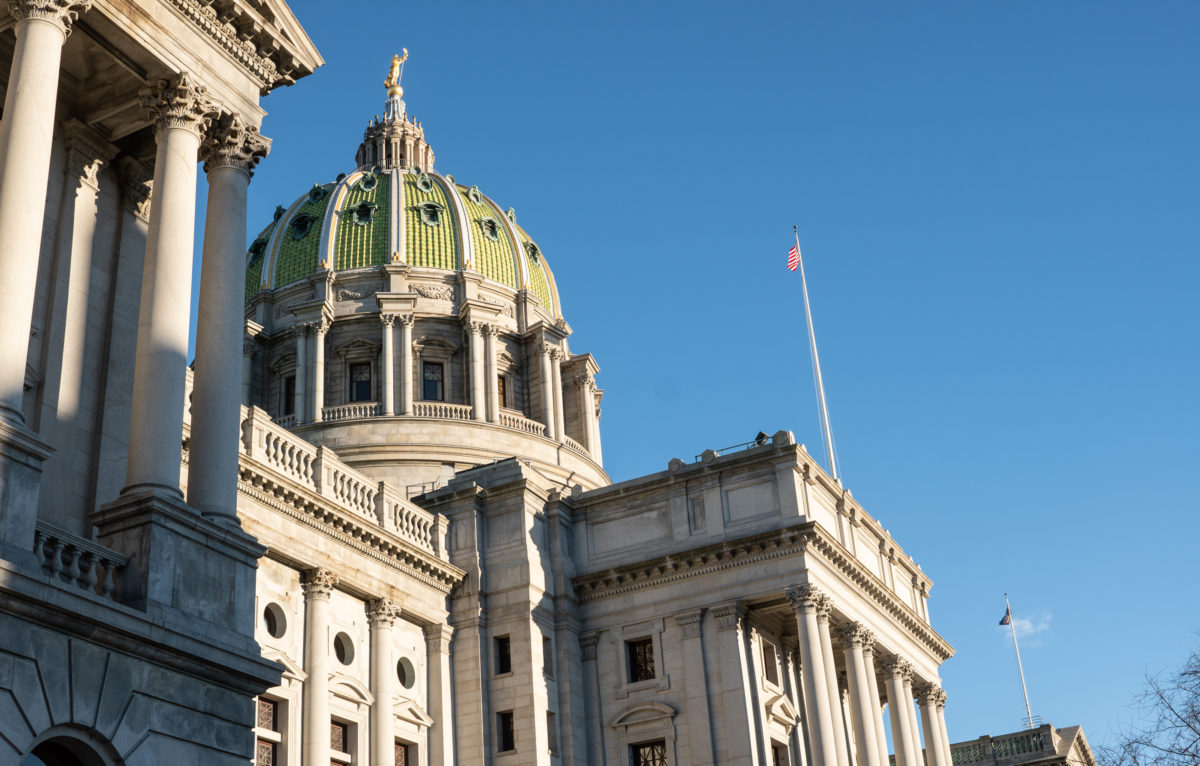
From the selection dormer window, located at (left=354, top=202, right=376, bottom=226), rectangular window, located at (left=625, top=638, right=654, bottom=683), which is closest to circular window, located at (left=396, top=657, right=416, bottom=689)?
rectangular window, located at (left=625, top=638, right=654, bottom=683)

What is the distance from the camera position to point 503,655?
1639 inches

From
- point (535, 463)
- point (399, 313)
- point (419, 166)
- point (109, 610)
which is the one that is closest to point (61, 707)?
point (109, 610)

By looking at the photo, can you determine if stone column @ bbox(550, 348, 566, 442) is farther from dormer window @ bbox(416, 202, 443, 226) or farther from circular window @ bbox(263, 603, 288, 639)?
circular window @ bbox(263, 603, 288, 639)

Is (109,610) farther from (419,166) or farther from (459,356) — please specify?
(419,166)

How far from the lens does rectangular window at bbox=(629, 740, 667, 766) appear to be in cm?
4156

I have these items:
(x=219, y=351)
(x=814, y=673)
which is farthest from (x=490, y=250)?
(x=219, y=351)

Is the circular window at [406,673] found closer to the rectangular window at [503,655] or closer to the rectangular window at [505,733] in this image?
the rectangular window at [503,655]

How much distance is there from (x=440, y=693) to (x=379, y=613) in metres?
3.66

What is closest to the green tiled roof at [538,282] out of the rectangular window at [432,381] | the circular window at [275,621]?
the rectangular window at [432,381]

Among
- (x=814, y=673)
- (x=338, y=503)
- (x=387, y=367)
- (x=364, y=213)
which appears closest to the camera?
(x=338, y=503)

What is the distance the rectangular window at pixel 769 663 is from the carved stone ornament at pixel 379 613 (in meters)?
12.8

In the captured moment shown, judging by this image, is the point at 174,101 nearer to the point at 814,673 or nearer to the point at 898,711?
the point at 814,673

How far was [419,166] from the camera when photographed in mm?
79500

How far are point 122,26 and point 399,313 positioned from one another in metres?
42.4
